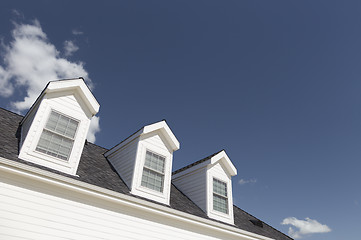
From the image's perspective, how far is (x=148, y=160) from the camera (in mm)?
10133

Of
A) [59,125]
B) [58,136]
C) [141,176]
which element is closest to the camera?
[58,136]

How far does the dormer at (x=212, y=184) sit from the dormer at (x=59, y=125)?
6.25 m

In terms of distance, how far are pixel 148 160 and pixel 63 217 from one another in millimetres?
4036

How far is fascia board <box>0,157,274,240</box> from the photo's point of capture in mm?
6391

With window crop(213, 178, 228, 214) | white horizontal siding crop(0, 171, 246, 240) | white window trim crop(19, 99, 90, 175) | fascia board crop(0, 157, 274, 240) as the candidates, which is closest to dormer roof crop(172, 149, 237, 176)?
window crop(213, 178, 228, 214)

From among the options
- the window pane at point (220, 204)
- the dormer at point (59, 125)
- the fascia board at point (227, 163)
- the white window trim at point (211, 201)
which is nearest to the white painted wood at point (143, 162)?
the dormer at point (59, 125)

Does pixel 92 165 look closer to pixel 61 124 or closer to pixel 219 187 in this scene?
pixel 61 124

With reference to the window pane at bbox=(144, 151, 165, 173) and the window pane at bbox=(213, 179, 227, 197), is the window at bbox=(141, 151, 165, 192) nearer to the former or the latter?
the window pane at bbox=(144, 151, 165, 173)

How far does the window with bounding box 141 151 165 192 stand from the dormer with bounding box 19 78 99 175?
9.12ft

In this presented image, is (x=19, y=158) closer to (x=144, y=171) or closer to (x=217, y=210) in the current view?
(x=144, y=171)

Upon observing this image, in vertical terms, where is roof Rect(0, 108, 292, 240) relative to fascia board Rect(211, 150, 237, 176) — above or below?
below

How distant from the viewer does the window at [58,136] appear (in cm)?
776

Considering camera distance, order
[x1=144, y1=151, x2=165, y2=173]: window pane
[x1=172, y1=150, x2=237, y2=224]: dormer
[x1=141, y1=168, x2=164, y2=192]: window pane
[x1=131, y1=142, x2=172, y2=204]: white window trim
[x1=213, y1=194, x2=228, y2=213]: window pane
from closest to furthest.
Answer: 1. [x1=131, y1=142, x2=172, y2=204]: white window trim
2. [x1=141, y1=168, x2=164, y2=192]: window pane
3. [x1=144, y1=151, x2=165, y2=173]: window pane
4. [x1=172, y1=150, x2=237, y2=224]: dormer
5. [x1=213, y1=194, x2=228, y2=213]: window pane

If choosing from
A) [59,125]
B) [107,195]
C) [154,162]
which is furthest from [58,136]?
[154,162]
